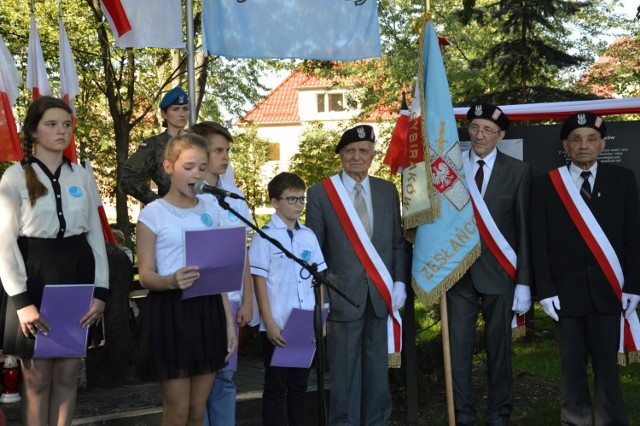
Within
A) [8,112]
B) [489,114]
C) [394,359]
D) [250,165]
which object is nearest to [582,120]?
[489,114]

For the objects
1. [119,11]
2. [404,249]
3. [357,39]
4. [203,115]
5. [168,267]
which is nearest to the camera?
[168,267]

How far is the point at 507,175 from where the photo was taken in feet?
18.2

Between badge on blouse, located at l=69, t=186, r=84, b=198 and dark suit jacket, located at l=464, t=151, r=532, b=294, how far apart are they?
8.53 feet

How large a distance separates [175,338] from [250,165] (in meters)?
25.9

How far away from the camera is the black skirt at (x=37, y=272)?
13.4ft

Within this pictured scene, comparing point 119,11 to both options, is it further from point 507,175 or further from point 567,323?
point 567,323

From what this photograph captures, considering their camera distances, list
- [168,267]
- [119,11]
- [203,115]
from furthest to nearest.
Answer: [203,115]
[119,11]
[168,267]

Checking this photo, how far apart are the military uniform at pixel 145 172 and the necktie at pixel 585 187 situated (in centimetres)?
259

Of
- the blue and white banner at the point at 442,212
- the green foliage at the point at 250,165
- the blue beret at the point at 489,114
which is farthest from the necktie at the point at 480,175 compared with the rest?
the green foliage at the point at 250,165

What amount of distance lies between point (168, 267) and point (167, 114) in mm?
1743

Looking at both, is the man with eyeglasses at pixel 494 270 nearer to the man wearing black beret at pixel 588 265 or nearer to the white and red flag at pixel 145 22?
the man wearing black beret at pixel 588 265

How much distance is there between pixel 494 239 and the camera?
5504 millimetres

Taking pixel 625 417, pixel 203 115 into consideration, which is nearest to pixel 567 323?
pixel 625 417

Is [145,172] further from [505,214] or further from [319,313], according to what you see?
[505,214]
